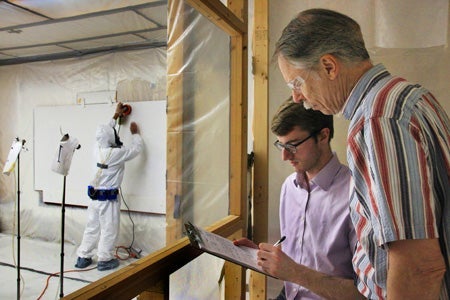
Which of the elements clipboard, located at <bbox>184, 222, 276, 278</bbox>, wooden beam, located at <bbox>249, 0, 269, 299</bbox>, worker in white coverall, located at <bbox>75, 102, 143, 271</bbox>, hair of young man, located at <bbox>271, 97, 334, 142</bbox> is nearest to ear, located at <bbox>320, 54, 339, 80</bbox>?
clipboard, located at <bbox>184, 222, 276, 278</bbox>

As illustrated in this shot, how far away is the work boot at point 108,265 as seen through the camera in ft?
9.87

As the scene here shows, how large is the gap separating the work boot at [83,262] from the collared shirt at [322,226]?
237 cm

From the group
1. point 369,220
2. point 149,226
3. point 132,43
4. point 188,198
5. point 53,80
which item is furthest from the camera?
point 149,226

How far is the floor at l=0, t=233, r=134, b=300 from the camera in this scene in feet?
7.87

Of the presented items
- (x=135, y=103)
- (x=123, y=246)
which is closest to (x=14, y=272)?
(x=123, y=246)

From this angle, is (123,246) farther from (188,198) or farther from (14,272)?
(188,198)

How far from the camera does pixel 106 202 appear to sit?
3205 mm

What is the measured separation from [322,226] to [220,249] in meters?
0.57

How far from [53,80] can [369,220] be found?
8.44ft

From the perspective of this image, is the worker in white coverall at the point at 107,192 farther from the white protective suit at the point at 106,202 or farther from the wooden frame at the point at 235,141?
the wooden frame at the point at 235,141

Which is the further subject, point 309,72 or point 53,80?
point 53,80

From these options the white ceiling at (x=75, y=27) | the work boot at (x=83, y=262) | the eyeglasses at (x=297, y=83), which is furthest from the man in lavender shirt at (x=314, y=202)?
the work boot at (x=83, y=262)

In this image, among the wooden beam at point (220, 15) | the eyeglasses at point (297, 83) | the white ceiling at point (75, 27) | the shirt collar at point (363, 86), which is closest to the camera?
the shirt collar at point (363, 86)

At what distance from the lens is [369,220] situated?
574mm
